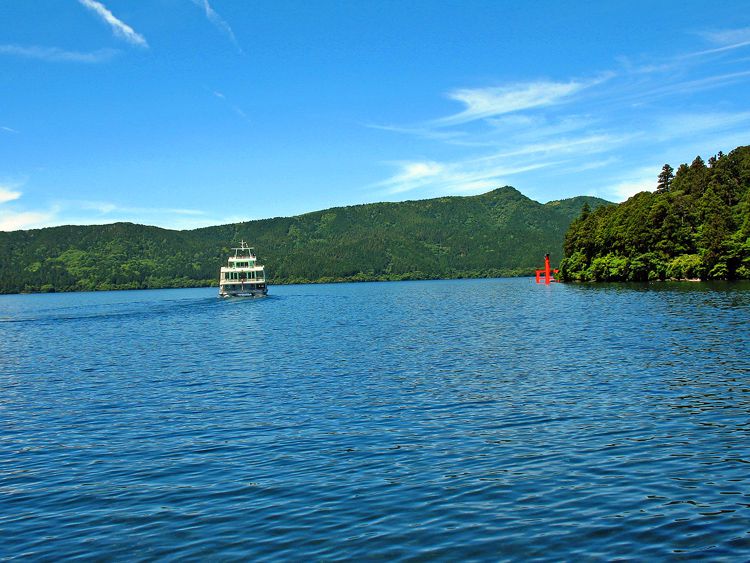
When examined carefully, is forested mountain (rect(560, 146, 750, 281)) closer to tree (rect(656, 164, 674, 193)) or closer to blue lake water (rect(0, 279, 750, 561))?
tree (rect(656, 164, 674, 193))

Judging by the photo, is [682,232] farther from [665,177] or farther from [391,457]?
[391,457]

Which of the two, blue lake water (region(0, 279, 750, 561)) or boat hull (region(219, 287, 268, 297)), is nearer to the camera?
blue lake water (region(0, 279, 750, 561))

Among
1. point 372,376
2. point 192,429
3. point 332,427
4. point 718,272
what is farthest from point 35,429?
point 718,272

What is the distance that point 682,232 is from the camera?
139625 mm

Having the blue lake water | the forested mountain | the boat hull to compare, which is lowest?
the blue lake water

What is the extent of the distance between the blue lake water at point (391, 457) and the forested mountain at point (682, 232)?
309 feet

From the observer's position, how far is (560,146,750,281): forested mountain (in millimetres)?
128000

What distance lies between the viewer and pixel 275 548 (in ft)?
44.6

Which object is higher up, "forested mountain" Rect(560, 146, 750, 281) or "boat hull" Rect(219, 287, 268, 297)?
"forested mountain" Rect(560, 146, 750, 281)

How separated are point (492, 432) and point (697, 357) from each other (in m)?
21.3

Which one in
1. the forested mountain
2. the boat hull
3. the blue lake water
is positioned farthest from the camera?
the boat hull

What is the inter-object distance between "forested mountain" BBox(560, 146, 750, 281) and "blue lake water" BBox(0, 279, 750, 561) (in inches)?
3712

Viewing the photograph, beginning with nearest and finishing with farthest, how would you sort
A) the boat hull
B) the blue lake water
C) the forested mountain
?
the blue lake water, the forested mountain, the boat hull

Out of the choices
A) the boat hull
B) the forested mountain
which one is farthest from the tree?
the boat hull
